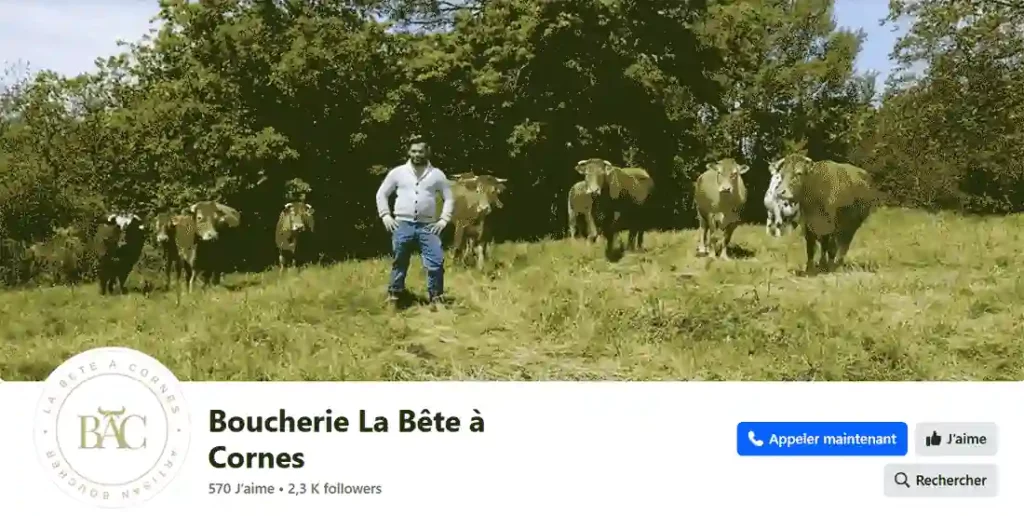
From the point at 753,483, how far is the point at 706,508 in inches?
7.5

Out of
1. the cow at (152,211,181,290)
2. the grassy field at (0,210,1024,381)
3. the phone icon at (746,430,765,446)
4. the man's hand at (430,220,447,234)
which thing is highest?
the man's hand at (430,220,447,234)

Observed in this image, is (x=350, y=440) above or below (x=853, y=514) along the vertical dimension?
above

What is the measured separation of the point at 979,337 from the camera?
337 centimetres

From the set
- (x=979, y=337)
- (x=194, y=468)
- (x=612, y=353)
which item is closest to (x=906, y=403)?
(x=979, y=337)

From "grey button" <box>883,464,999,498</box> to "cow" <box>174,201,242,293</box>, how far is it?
264 cm

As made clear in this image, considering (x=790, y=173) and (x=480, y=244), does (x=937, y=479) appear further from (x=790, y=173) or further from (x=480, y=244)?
(x=480, y=244)

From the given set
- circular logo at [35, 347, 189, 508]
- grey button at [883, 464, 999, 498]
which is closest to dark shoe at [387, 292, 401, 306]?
circular logo at [35, 347, 189, 508]

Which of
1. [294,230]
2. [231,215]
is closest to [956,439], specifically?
[294,230]

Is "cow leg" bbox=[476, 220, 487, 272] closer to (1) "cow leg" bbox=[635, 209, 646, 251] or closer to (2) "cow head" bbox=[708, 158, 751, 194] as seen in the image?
(1) "cow leg" bbox=[635, 209, 646, 251]

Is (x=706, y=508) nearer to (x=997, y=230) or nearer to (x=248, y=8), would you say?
(x=997, y=230)

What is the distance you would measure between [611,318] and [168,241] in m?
1.78

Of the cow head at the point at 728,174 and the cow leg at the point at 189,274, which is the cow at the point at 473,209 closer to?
the cow head at the point at 728,174

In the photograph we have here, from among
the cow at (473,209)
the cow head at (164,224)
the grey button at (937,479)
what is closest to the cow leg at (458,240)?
the cow at (473,209)

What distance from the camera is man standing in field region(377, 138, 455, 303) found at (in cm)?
354
